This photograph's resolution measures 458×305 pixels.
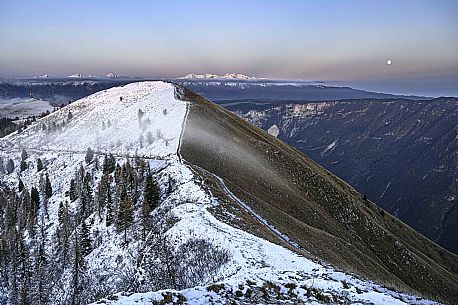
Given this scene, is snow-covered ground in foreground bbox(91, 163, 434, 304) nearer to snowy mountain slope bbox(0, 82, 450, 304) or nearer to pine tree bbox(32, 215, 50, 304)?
snowy mountain slope bbox(0, 82, 450, 304)

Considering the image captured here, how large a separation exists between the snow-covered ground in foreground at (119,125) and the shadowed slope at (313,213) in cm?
1088

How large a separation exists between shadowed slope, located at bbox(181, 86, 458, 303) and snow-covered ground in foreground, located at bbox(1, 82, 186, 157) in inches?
428

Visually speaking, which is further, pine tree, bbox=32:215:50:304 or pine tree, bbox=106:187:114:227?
pine tree, bbox=106:187:114:227

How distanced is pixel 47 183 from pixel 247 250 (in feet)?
275

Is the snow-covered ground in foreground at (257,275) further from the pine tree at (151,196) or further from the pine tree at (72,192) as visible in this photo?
the pine tree at (72,192)

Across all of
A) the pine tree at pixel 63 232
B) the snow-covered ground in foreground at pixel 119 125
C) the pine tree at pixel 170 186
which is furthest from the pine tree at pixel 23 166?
the pine tree at pixel 170 186

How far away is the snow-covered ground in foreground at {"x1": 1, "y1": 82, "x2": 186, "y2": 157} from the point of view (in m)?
105

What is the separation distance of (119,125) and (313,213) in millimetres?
86969

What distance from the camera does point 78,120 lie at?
15638 centimetres

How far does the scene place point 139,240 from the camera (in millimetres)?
47125

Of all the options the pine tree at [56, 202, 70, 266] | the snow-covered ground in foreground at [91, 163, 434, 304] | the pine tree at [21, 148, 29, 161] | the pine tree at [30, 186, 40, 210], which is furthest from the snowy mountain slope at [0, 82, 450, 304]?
the pine tree at [30, 186, 40, 210]

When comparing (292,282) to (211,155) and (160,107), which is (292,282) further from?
(160,107)

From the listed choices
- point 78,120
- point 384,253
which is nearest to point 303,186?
point 384,253

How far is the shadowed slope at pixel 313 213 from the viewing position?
179 ft
